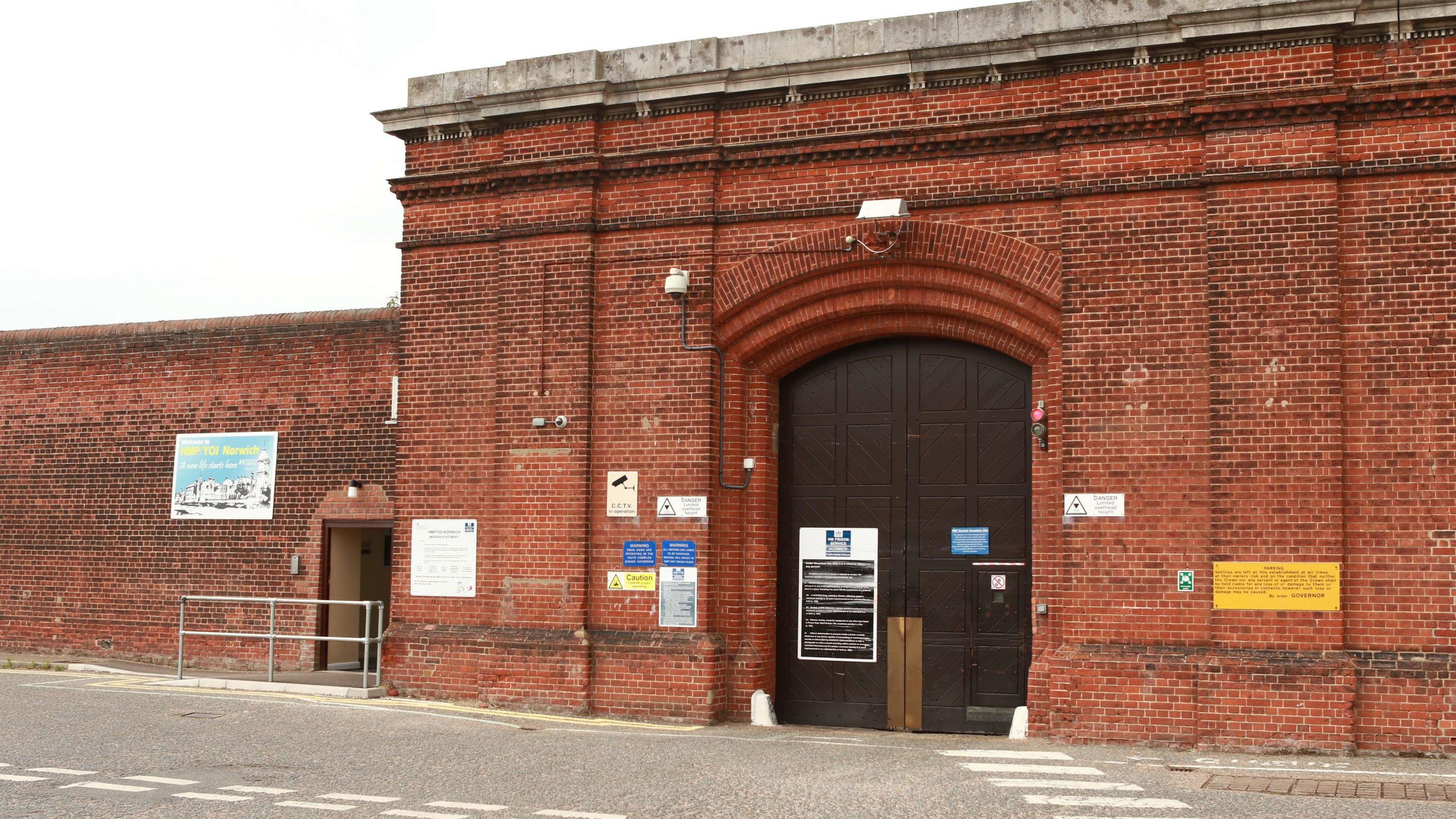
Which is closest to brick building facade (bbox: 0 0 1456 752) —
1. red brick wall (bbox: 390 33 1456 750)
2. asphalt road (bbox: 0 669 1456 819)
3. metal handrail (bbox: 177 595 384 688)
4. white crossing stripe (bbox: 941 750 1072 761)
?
red brick wall (bbox: 390 33 1456 750)

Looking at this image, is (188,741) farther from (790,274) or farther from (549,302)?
(790,274)

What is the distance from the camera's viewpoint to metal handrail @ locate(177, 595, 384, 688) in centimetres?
1470

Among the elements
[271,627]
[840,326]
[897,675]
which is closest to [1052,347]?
[840,326]

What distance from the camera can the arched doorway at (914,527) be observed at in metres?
13.2

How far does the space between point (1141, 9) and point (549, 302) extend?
21.4 ft

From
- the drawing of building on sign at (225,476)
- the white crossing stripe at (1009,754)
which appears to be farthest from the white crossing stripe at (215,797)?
the drawing of building on sign at (225,476)

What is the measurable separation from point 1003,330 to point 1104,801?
16.8ft

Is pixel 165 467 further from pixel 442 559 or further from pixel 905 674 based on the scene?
pixel 905 674

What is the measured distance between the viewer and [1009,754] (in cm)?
1139

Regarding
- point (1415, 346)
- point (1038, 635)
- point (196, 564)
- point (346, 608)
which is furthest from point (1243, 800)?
point (196, 564)

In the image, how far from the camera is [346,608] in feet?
57.2

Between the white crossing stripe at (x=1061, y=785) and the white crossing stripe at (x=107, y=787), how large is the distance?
20.1 ft

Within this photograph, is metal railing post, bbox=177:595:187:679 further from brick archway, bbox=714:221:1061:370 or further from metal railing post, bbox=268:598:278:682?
brick archway, bbox=714:221:1061:370

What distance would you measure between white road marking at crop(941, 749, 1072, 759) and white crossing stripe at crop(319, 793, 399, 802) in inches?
181
